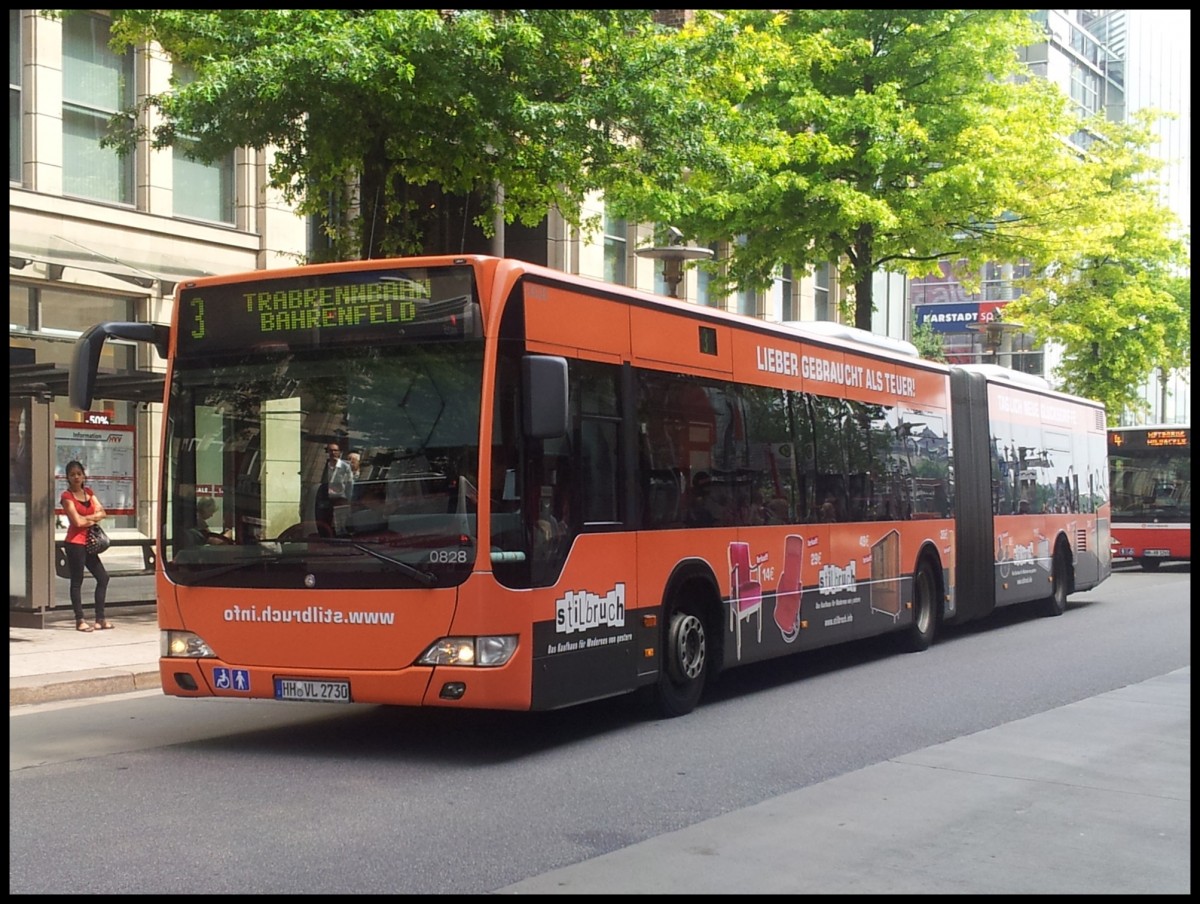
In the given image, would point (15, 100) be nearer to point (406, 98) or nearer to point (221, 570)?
point (406, 98)

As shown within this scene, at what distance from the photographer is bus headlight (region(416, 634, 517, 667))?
9.07 meters

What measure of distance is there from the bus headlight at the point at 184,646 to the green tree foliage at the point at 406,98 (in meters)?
7.05

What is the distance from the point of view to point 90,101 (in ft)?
73.5

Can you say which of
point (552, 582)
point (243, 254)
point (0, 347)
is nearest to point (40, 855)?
point (552, 582)

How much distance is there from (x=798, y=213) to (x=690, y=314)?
14492 mm

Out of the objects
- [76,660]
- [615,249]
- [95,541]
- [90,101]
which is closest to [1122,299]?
[615,249]

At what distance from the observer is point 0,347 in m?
14.8

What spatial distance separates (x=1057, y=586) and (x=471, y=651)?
14033 mm

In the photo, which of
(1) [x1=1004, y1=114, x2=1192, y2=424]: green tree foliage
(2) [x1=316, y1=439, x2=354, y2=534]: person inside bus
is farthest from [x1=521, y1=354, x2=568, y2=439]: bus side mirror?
(1) [x1=1004, y1=114, x2=1192, y2=424]: green tree foliage

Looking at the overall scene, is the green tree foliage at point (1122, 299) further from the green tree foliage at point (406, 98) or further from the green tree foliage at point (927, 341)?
the green tree foliage at point (406, 98)

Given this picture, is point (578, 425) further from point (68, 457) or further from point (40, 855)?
point (68, 457)

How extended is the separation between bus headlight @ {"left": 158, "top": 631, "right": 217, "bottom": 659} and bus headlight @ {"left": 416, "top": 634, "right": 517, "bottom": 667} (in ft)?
4.93

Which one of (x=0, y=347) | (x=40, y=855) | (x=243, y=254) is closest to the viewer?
(x=40, y=855)

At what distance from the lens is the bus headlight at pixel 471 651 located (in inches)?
357
